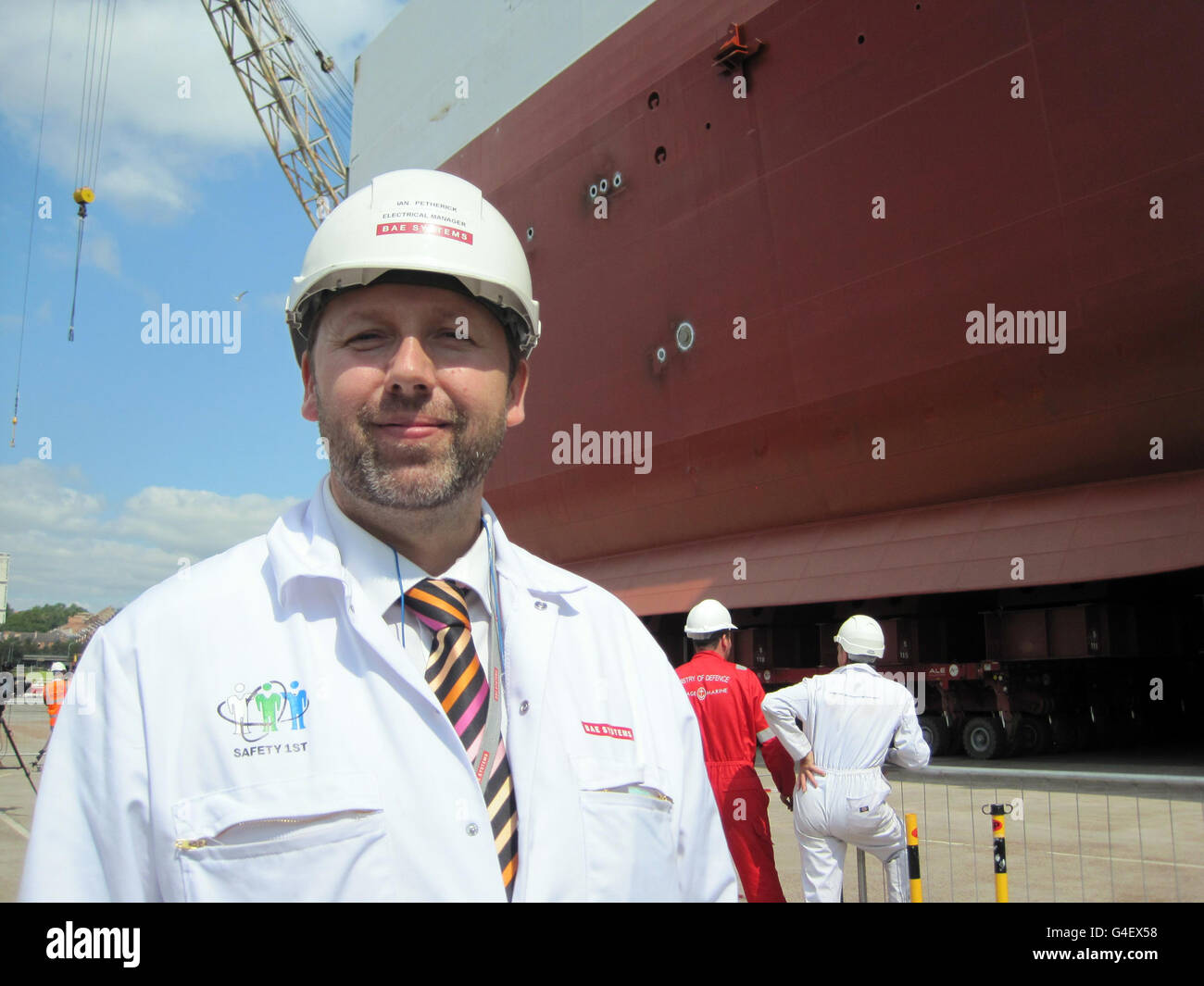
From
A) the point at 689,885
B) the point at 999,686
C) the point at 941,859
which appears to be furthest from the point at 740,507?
the point at 689,885

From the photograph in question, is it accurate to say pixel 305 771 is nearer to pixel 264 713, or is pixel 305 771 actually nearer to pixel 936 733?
pixel 264 713

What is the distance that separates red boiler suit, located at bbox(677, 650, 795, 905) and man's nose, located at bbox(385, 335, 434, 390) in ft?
11.5

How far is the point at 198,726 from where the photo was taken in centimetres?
141

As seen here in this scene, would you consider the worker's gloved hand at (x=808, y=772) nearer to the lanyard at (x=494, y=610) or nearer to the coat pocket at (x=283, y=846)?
the lanyard at (x=494, y=610)

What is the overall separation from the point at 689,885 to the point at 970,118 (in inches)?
362

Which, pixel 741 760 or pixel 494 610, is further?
pixel 741 760

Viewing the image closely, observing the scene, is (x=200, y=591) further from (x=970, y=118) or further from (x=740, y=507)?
(x=740, y=507)

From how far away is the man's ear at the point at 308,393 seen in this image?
1.87 metres

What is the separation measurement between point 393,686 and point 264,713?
20 cm

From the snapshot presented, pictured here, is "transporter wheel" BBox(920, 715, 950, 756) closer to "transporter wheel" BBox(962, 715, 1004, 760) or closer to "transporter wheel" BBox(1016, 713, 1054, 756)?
"transporter wheel" BBox(962, 715, 1004, 760)

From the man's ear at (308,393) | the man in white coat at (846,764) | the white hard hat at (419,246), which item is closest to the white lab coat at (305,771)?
the man's ear at (308,393)

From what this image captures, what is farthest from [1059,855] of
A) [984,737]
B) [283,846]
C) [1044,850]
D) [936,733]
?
[283,846]

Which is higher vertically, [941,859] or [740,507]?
[740,507]

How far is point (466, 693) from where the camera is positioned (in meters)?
1.66
